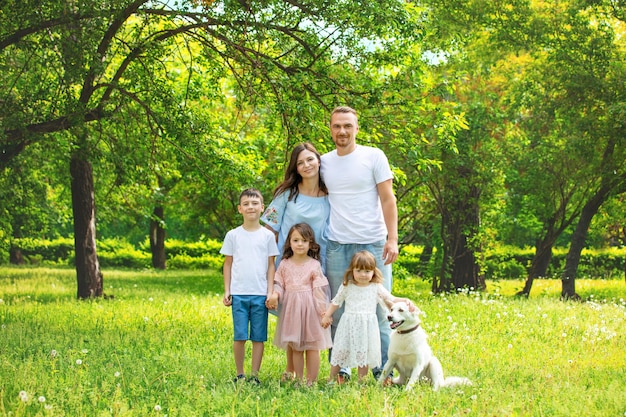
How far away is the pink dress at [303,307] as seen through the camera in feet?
20.1

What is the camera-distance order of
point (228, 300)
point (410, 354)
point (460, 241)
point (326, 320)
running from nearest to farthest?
point (410, 354), point (326, 320), point (228, 300), point (460, 241)

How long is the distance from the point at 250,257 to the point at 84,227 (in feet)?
30.1

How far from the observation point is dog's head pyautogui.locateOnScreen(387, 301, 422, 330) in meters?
5.86

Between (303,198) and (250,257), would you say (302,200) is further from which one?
(250,257)

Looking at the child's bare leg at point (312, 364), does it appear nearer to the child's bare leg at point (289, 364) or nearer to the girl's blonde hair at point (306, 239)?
the child's bare leg at point (289, 364)

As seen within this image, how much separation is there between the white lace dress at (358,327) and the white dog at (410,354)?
0.51 feet

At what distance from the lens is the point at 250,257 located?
639cm

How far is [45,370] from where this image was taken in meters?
6.64

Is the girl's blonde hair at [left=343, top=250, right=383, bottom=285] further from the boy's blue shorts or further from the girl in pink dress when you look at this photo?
the boy's blue shorts

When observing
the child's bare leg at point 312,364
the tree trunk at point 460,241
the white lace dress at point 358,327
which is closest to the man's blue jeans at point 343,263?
the white lace dress at point 358,327

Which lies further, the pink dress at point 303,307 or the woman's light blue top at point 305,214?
the woman's light blue top at point 305,214

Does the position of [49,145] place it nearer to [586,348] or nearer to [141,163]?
[141,163]

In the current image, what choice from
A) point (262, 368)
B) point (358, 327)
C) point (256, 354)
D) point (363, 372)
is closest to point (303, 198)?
point (358, 327)

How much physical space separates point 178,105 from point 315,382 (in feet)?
20.5
